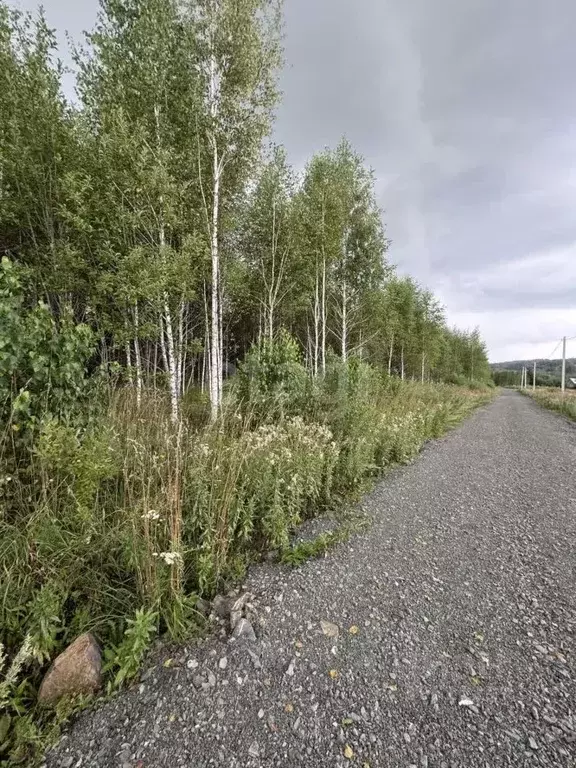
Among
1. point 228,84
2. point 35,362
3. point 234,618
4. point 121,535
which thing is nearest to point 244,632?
point 234,618

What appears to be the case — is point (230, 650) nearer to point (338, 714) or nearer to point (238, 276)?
point (338, 714)

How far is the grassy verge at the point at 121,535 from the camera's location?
65.2 inches

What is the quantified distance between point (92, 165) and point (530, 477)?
917cm

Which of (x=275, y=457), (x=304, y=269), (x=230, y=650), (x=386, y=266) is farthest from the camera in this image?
(x=386, y=266)

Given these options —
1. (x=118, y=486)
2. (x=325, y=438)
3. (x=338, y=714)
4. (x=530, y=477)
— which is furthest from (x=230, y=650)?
(x=530, y=477)

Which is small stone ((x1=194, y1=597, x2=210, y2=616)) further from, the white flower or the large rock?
the large rock

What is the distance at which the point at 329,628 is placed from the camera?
196 cm

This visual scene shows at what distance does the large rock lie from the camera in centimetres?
153

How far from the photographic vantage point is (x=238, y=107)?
6352 mm

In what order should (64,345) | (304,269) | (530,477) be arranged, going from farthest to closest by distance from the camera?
1. (304,269)
2. (530,477)
3. (64,345)

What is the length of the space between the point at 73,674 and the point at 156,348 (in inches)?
277

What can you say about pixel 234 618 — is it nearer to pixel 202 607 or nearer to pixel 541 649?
pixel 202 607

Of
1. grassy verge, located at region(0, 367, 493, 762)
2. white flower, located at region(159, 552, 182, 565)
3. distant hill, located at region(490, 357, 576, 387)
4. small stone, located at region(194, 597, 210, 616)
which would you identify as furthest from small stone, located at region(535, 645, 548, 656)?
distant hill, located at region(490, 357, 576, 387)

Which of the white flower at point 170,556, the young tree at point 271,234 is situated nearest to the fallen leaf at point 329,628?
the white flower at point 170,556
